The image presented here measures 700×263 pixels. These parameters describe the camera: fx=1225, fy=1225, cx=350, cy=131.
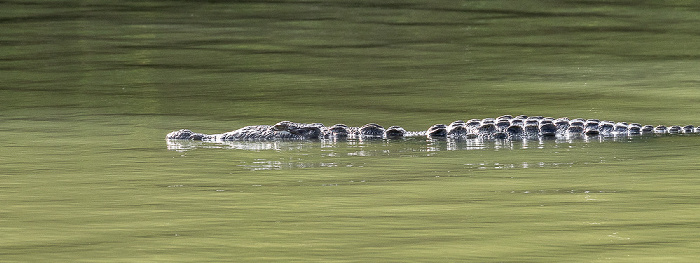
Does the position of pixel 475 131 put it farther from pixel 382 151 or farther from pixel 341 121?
pixel 341 121

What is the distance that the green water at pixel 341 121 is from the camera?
4.42 m

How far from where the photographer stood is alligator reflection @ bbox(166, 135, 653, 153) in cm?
783

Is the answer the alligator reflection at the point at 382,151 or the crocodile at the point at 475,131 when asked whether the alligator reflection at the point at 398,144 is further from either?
the crocodile at the point at 475,131

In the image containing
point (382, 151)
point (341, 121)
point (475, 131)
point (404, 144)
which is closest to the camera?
point (382, 151)

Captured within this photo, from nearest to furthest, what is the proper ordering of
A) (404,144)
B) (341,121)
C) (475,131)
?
1. (404,144)
2. (475,131)
3. (341,121)

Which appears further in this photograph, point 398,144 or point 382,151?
point 398,144

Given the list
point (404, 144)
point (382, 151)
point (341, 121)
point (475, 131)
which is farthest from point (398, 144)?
point (341, 121)

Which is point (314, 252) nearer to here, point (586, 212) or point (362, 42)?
point (586, 212)

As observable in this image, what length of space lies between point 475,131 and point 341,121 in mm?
2105

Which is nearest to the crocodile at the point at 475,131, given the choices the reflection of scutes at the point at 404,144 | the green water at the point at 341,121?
the reflection of scutes at the point at 404,144

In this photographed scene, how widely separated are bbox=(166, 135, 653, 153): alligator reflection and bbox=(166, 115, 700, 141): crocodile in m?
0.13

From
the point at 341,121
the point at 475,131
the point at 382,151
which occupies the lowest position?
the point at 382,151

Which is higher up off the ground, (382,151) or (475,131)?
(475,131)

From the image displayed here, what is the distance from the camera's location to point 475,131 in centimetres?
859
